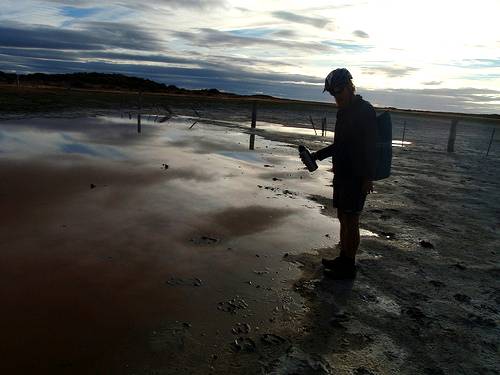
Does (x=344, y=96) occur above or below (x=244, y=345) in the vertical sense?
above

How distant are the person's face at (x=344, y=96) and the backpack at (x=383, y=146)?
0.45 meters

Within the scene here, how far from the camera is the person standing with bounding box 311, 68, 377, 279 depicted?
210 inches

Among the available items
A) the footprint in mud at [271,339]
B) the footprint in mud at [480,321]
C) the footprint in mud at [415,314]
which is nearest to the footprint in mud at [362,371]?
the footprint in mud at [271,339]

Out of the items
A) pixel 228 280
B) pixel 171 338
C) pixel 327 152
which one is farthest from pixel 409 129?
pixel 171 338

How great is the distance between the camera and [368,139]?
532 cm

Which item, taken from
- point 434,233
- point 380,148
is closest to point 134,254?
point 380,148

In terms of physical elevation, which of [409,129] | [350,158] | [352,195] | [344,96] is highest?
[344,96]

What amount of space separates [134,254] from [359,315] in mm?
3007

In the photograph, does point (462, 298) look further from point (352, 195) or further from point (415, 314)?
point (352, 195)

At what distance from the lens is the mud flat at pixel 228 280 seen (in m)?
3.81

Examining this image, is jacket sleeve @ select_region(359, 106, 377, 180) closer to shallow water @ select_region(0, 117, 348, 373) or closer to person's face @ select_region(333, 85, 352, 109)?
person's face @ select_region(333, 85, 352, 109)

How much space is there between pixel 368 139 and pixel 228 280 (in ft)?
8.10

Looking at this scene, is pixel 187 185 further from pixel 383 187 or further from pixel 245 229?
pixel 383 187

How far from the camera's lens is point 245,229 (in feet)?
23.8
